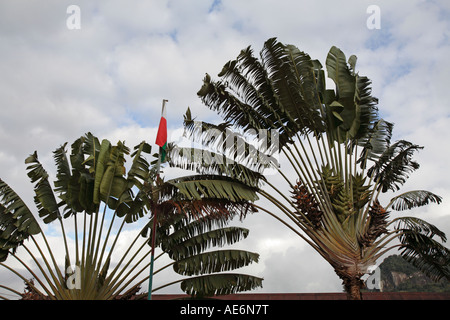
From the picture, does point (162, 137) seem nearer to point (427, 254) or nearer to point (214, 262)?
point (214, 262)

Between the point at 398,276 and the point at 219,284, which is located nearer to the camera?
the point at 219,284

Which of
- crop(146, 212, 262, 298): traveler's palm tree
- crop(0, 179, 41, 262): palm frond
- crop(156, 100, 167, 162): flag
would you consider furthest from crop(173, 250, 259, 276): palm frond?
crop(0, 179, 41, 262): palm frond

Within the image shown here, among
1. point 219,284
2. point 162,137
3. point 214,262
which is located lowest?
point 219,284

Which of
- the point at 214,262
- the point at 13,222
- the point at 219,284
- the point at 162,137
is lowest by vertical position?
the point at 219,284

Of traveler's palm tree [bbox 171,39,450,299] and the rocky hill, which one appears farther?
the rocky hill

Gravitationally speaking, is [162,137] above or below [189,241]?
above

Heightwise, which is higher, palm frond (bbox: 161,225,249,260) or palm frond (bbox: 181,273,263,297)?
palm frond (bbox: 161,225,249,260)

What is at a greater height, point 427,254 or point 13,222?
point 13,222

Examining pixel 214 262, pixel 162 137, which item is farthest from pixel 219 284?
pixel 162 137

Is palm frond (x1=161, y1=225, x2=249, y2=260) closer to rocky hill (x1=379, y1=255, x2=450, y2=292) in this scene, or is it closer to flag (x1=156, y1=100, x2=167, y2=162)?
flag (x1=156, y1=100, x2=167, y2=162)

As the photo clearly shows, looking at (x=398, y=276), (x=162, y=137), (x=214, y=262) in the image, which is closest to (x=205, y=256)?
(x=214, y=262)

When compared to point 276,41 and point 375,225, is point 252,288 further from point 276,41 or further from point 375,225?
point 276,41

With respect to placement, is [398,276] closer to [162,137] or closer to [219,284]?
[219,284]

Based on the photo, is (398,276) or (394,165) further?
(398,276)
